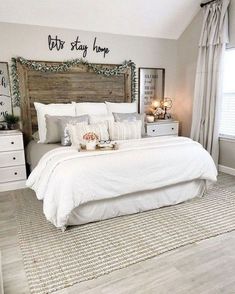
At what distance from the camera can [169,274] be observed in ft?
6.13

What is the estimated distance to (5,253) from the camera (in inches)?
84.2

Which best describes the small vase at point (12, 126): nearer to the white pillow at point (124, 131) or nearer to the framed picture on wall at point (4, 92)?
the framed picture on wall at point (4, 92)

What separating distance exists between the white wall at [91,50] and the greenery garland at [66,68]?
0.09m

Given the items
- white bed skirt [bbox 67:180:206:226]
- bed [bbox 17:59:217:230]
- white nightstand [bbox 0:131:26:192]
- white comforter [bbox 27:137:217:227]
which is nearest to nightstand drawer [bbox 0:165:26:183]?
white nightstand [bbox 0:131:26:192]

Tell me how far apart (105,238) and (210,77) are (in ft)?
10.1

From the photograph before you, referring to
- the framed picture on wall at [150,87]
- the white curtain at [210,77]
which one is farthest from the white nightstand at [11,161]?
the white curtain at [210,77]

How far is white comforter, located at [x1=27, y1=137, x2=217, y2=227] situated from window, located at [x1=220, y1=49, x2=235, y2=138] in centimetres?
132

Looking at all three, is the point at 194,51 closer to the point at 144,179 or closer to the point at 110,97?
the point at 110,97

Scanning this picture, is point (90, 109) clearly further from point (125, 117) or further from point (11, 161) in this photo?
point (11, 161)

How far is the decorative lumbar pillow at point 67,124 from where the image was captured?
3236 mm

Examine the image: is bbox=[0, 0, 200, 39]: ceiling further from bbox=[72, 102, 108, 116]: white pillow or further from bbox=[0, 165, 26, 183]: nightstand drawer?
bbox=[0, 165, 26, 183]: nightstand drawer

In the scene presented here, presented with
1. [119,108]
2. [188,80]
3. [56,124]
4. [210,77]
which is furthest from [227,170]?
[56,124]

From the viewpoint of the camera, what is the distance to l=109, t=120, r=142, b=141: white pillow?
3455mm

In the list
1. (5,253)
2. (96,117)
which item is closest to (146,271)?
(5,253)
